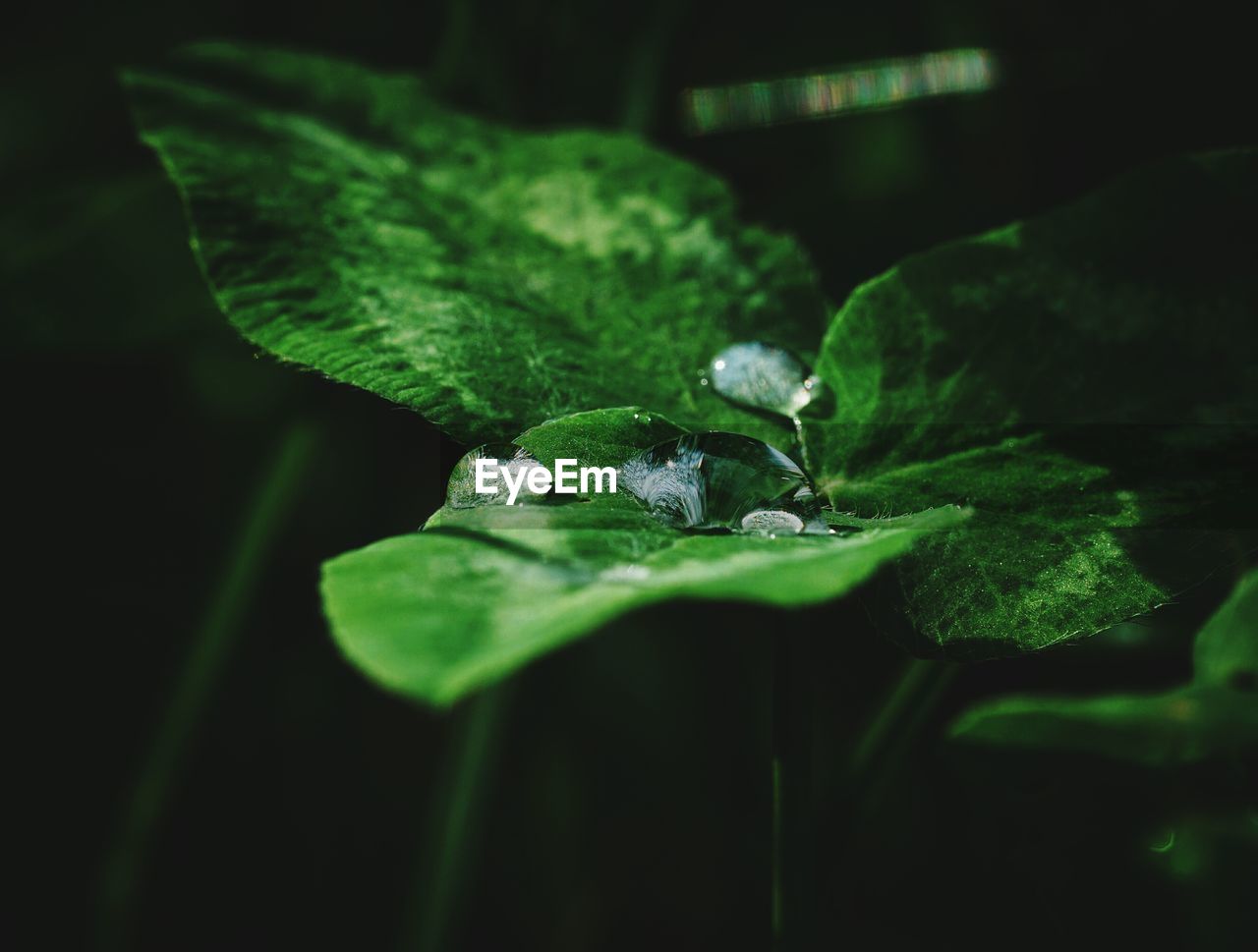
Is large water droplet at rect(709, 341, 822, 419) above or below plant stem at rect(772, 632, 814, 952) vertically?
above

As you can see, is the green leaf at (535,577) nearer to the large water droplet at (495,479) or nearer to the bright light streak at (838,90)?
the large water droplet at (495,479)

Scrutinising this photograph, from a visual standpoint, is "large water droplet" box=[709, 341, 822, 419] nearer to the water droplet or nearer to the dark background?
the water droplet

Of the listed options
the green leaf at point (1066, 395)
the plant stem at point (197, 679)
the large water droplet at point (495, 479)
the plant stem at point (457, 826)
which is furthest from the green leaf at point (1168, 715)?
the plant stem at point (197, 679)

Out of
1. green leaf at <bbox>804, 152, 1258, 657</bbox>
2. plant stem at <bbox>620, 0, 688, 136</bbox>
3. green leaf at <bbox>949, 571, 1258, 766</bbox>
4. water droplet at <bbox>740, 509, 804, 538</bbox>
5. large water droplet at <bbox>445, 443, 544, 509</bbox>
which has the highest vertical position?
plant stem at <bbox>620, 0, 688, 136</bbox>

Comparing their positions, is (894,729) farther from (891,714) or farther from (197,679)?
(197,679)

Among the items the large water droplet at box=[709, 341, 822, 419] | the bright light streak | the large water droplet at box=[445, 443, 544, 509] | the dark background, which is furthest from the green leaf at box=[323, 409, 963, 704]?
the bright light streak

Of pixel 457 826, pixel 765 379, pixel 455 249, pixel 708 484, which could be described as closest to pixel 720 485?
pixel 708 484

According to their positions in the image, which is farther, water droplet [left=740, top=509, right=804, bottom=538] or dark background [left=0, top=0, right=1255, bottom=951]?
dark background [left=0, top=0, right=1255, bottom=951]

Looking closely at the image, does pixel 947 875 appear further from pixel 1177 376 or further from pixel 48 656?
pixel 48 656
